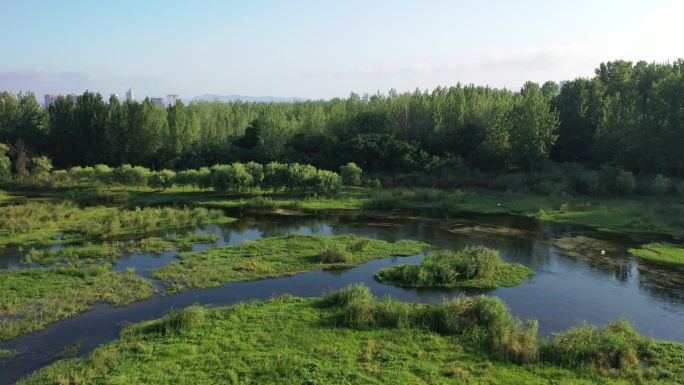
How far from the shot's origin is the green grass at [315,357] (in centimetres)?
1736

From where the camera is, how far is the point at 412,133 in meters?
77.6

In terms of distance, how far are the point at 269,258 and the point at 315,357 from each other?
14745mm

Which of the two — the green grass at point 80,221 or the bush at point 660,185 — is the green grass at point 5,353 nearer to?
the green grass at point 80,221

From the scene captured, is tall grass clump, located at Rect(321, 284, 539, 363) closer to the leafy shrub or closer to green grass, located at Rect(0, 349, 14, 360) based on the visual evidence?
the leafy shrub

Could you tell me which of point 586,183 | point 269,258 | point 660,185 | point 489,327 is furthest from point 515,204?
point 489,327

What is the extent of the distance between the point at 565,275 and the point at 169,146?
2325 inches

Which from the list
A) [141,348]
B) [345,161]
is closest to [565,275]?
[141,348]

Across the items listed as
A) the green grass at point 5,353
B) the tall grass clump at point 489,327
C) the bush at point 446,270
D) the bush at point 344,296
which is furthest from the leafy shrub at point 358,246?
the green grass at point 5,353

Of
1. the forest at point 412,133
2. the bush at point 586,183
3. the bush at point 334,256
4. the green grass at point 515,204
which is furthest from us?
the forest at point 412,133

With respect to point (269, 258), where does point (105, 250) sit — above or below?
below

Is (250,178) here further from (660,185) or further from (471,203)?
(660,185)

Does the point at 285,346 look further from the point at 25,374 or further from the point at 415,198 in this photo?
the point at 415,198

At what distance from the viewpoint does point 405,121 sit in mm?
79000

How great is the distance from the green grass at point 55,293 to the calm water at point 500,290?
72 cm
